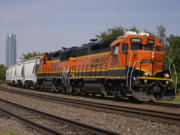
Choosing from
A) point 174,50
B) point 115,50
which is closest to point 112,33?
point 174,50

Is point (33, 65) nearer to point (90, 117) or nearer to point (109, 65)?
point (109, 65)

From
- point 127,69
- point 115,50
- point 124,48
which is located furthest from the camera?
point 115,50

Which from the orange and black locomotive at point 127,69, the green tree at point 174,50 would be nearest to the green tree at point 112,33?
the green tree at point 174,50

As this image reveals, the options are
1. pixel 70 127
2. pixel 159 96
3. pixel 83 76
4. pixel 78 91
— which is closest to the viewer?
pixel 70 127

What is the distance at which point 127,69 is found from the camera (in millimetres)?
13297

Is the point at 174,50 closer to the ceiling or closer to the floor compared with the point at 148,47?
closer to the ceiling

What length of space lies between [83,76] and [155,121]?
34.9 ft

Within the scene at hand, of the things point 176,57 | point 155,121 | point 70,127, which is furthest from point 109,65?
point 176,57

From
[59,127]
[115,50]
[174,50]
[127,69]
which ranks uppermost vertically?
[174,50]

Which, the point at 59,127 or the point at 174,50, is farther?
the point at 174,50

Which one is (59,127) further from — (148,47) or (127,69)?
(148,47)

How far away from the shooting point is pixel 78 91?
770 inches

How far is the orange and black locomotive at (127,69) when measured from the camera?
42.8 feet

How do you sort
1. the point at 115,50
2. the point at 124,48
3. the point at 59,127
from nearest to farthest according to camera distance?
the point at 59,127 → the point at 124,48 → the point at 115,50
